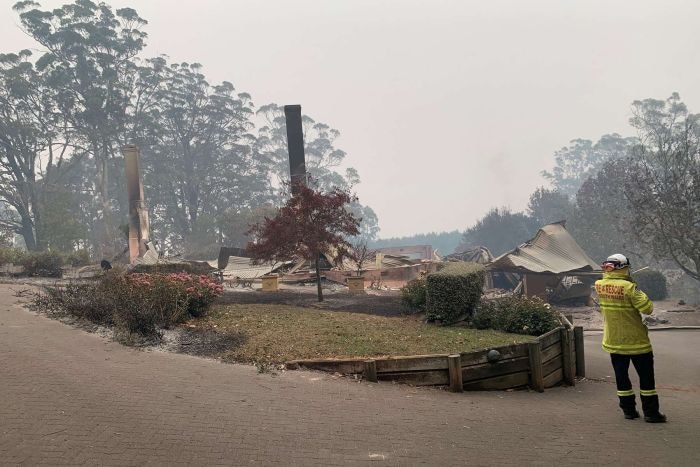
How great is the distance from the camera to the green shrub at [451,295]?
10516 mm

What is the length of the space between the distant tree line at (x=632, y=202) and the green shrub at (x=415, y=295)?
14.3 m

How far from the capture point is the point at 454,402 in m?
6.06

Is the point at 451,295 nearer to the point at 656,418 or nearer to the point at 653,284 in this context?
the point at 656,418

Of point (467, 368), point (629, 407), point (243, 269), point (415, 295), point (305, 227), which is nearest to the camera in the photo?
point (629, 407)

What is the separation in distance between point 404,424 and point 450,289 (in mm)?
5678

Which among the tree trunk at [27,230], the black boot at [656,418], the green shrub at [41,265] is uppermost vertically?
the tree trunk at [27,230]

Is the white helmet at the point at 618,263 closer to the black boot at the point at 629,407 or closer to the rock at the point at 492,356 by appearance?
the black boot at the point at 629,407

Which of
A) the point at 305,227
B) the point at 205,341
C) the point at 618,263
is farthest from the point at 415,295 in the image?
the point at 618,263

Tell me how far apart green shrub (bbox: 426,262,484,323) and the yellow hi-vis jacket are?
4.68 metres

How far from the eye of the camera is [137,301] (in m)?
8.75

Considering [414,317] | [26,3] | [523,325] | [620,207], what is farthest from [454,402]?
[26,3]

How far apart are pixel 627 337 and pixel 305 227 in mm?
9391

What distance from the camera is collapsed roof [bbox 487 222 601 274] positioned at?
74.0 ft

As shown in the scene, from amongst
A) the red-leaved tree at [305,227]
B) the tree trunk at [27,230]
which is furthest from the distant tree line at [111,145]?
the red-leaved tree at [305,227]
